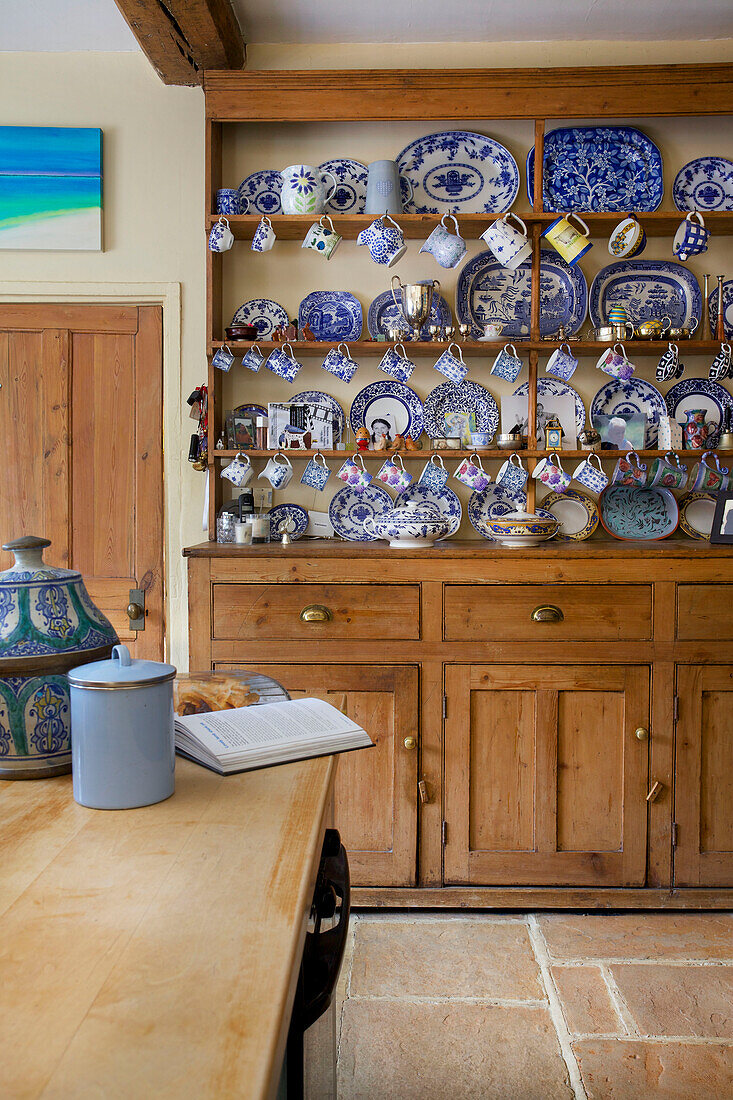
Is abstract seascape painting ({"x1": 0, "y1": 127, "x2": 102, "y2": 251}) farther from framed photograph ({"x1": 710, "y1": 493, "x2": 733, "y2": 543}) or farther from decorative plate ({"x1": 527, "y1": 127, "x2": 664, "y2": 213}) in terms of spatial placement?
framed photograph ({"x1": 710, "y1": 493, "x2": 733, "y2": 543})

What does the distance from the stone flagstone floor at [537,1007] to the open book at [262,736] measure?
99 cm

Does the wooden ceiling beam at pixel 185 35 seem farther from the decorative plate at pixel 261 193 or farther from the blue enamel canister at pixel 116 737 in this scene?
the blue enamel canister at pixel 116 737

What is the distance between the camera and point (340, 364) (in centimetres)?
284

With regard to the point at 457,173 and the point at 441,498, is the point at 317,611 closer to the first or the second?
the point at 441,498

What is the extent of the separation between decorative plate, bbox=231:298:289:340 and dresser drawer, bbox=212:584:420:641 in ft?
3.43

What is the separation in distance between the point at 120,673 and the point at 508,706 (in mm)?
1705

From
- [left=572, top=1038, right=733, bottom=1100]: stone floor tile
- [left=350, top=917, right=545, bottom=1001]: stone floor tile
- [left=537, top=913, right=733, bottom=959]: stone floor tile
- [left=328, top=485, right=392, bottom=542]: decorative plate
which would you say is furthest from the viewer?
[left=328, top=485, right=392, bottom=542]: decorative plate

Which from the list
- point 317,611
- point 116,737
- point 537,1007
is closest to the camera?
point 116,737

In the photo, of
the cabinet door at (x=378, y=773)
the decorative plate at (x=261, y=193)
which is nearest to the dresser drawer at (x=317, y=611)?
the cabinet door at (x=378, y=773)

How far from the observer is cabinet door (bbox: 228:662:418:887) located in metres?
2.47

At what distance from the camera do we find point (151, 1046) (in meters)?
0.54

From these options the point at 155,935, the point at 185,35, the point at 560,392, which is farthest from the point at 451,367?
the point at 155,935

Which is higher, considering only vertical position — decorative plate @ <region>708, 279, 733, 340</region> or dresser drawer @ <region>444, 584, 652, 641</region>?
decorative plate @ <region>708, 279, 733, 340</region>

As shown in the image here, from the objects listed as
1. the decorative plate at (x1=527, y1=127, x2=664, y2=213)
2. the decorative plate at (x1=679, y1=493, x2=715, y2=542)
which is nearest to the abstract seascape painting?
the decorative plate at (x1=527, y1=127, x2=664, y2=213)
